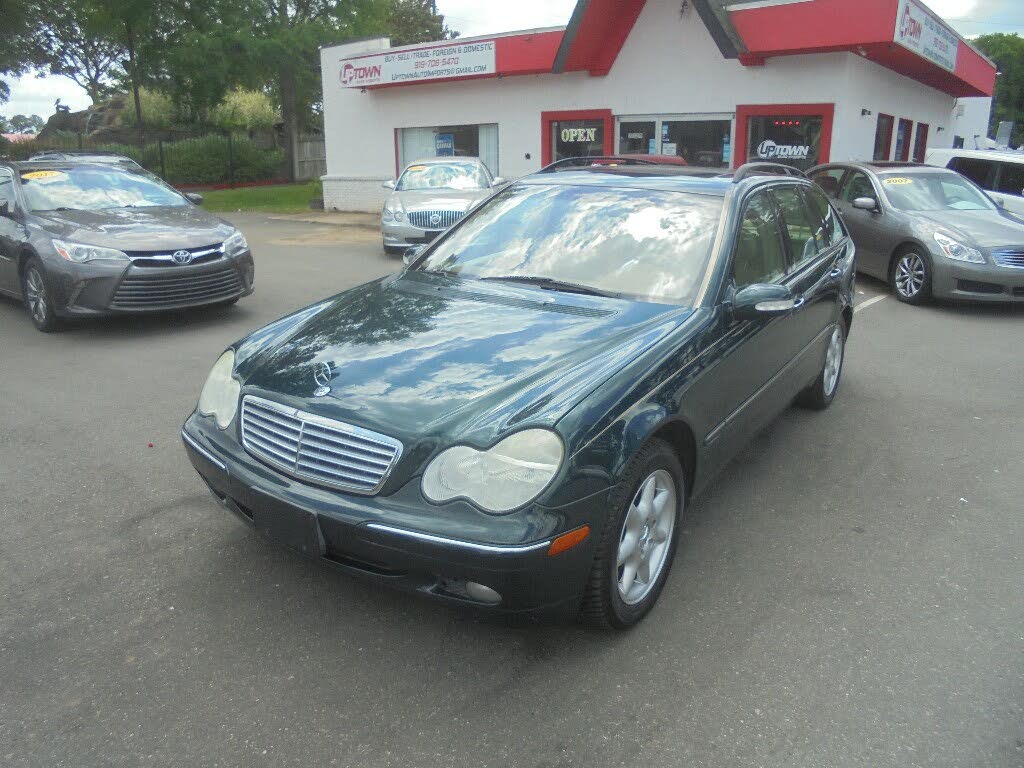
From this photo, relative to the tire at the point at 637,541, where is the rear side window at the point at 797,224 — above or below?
above

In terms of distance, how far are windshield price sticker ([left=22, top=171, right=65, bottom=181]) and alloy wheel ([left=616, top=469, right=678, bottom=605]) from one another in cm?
789

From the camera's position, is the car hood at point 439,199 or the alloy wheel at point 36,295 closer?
the alloy wheel at point 36,295

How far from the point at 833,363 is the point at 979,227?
4.99m

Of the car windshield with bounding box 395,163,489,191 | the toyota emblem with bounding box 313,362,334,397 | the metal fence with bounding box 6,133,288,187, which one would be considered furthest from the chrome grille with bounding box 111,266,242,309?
the metal fence with bounding box 6,133,288,187

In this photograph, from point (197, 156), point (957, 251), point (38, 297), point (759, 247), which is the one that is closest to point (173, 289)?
point (38, 297)

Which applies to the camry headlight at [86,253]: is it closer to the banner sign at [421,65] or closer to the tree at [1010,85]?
the banner sign at [421,65]

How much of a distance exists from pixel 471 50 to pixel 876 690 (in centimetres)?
1691

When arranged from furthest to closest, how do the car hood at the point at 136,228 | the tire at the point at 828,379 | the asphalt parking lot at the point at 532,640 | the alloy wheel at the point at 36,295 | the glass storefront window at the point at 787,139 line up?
the glass storefront window at the point at 787,139 < the alloy wheel at the point at 36,295 < the car hood at the point at 136,228 < the tire at the point at 828,379 < the asphalt parking lot at the point at 532,640

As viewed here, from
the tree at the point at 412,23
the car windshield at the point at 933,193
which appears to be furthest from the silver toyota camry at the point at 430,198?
the tree at the point at 412,23

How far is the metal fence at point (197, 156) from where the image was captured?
30.8 m

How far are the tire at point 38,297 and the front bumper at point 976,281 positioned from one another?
8977 millimetres

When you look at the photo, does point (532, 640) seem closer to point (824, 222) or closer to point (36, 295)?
point (824, 222)

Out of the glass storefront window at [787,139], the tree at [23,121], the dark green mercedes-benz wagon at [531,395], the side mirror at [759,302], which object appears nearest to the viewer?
the dark green mercedes-benz wagon at [531,395]

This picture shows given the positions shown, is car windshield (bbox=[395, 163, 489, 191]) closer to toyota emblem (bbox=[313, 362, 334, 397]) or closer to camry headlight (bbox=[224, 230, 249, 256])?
camry headlight (bbox=[224, 230, 249, 256])
